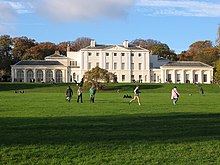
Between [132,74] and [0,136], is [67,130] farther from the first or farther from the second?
[132,74]

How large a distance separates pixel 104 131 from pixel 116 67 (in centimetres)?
9551

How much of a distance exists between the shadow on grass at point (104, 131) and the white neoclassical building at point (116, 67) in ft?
291

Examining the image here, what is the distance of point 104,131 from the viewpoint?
38.9 feet

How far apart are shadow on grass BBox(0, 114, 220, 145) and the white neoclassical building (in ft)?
291

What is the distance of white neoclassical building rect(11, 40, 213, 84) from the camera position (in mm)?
102500

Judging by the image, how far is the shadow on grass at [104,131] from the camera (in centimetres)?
1037

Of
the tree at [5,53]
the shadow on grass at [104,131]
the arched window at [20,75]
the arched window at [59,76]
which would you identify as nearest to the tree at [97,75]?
the arched window at [59,76]

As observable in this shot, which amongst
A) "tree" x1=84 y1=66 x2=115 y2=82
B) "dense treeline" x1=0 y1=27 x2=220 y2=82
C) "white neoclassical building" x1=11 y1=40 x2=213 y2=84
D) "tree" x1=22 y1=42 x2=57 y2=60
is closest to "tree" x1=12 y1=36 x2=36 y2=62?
"dense treeline" x1=0 y1=27 x2=220 y2=82

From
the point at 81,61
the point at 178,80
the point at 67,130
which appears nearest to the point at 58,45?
the point at 81,61

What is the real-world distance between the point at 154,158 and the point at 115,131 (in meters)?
3.58

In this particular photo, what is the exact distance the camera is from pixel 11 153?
8594mm

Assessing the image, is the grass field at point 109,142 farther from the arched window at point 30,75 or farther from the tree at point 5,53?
the tree at point 5,53

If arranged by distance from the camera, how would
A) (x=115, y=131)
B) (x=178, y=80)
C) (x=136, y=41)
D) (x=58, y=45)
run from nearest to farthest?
(x=115, y=131), (x=178, y=80), (x=58, y=45), (x=136, y=41)

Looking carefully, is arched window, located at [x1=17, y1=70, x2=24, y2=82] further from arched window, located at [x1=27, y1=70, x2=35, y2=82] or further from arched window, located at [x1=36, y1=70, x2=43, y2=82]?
arched window, located at [x1=36, y1=70, x2=43, y2=82]
